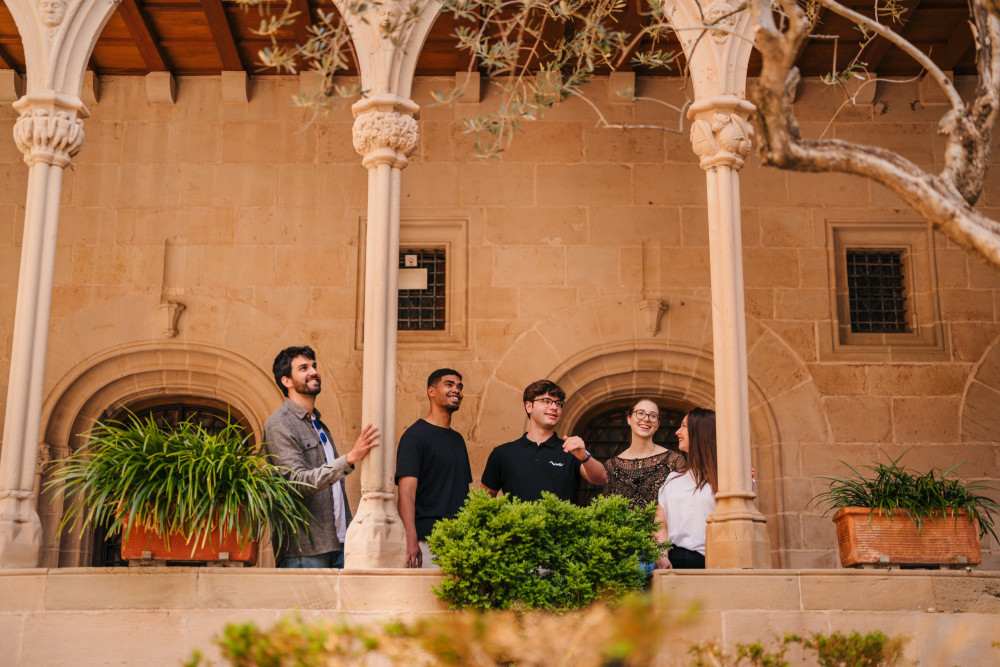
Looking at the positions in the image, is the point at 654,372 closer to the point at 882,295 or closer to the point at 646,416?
the point at 882,295

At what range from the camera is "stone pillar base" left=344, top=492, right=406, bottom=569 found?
6.04 metres

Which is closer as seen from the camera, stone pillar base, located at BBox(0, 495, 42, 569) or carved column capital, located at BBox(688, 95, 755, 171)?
stone pillar base, located at BBox(0, 495, 42, 569)

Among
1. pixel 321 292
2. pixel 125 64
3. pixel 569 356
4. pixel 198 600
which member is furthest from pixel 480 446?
pixel 125 64

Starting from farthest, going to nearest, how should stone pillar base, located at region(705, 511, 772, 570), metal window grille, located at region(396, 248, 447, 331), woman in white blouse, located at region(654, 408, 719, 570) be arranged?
metal window grille, located at region(396, 248, 447, 331) → woman in white blouse, located at region(654, 408, 719, 570) → stone pillar base, located at region(705, 511, 772, 570)

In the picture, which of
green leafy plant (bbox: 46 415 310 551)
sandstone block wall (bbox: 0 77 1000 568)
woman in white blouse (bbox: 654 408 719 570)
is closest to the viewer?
green leafy plant (bbox: 46 415 310 551)

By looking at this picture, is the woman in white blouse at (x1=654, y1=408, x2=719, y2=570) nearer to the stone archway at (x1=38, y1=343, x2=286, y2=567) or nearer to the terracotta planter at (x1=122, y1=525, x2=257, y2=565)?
the terracotta planter at (x1=122, y1=525, x2=257, y2=565)

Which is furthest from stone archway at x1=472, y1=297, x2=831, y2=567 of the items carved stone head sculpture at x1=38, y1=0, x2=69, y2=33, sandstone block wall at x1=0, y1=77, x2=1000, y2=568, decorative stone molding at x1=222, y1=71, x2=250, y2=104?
carved stone head sculpture at x1=38, y1=0, x2=69, y2=33

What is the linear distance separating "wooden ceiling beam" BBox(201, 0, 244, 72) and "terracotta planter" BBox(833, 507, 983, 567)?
5220 mm

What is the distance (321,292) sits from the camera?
8.92m

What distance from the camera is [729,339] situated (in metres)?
6.51

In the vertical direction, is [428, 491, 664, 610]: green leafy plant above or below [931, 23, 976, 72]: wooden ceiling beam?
below

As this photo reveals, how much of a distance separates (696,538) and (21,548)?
11.1ft

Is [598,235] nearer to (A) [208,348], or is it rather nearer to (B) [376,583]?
(A) [208,348]

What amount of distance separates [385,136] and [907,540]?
134 inches
